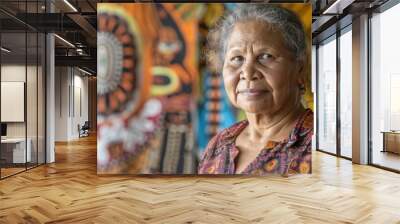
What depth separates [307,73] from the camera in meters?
6.24

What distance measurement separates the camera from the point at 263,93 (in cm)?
601

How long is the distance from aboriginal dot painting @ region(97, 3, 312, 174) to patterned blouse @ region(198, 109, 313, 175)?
15 cm

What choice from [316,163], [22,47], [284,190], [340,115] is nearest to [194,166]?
[284,190]

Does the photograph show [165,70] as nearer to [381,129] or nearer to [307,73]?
[307,73]

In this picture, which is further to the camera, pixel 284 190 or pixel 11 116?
pixel 11 116

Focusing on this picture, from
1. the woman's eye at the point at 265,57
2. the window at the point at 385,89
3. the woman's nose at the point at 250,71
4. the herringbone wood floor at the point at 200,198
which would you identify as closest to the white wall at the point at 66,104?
the herringbone wood floor at the point at 200,198

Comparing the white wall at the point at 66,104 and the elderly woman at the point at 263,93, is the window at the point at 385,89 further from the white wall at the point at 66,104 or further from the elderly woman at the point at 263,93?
the white wall at the point at 66,104

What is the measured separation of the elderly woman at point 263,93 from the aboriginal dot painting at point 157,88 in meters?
0.21

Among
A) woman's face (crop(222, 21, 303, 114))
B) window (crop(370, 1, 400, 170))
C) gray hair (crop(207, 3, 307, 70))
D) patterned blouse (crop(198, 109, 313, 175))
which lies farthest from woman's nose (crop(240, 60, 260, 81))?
window (crop(370, 1, 400, 170))

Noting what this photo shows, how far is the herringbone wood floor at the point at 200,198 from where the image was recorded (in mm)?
3918

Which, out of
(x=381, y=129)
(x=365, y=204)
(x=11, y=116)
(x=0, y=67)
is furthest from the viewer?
(x=381, y=129)

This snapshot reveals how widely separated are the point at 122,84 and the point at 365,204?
3951mm

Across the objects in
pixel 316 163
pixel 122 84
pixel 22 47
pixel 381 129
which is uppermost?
pixel 22 47

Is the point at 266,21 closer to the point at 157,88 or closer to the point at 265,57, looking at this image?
the point at 265,57
